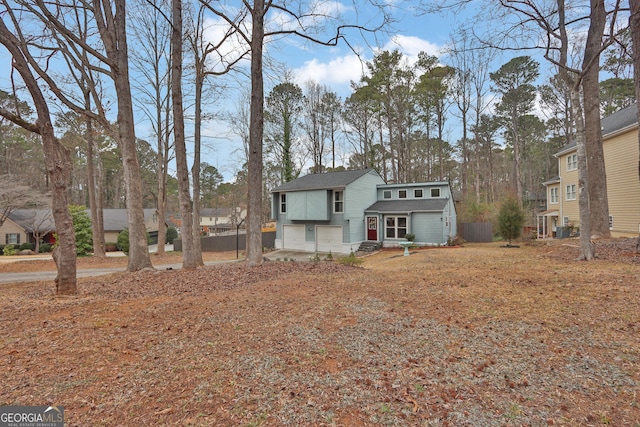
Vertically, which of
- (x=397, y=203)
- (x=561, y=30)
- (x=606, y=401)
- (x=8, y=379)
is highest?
(x=561, y=30)

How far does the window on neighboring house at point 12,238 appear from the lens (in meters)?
26.6

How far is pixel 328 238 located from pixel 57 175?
1601 centimetres

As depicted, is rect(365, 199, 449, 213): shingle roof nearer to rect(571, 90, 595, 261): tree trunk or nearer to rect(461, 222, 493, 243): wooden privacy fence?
rect(461, 222, 493, 243): wooden privacy fence

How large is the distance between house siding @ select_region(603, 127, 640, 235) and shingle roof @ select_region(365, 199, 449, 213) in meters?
8.48

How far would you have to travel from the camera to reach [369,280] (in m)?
6.76

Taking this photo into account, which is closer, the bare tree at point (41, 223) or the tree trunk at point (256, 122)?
the tree trunk at point (256, 122)

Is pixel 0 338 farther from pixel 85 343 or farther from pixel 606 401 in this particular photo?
pixel 606 401

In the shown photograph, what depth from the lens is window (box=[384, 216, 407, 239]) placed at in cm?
1958

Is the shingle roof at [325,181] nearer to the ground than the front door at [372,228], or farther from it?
farther from it

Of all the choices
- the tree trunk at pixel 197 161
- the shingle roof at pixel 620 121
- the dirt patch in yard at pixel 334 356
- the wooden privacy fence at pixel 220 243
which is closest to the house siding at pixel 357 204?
the wooden privacy fence at pixel 220 243

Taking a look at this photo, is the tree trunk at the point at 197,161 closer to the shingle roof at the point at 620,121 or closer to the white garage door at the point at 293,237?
the white garage door at the point at 293,237

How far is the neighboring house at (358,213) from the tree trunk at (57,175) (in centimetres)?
1483

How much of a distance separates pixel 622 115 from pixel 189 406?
24.3 metres

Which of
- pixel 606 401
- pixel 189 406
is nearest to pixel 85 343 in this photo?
pixel 189 406
